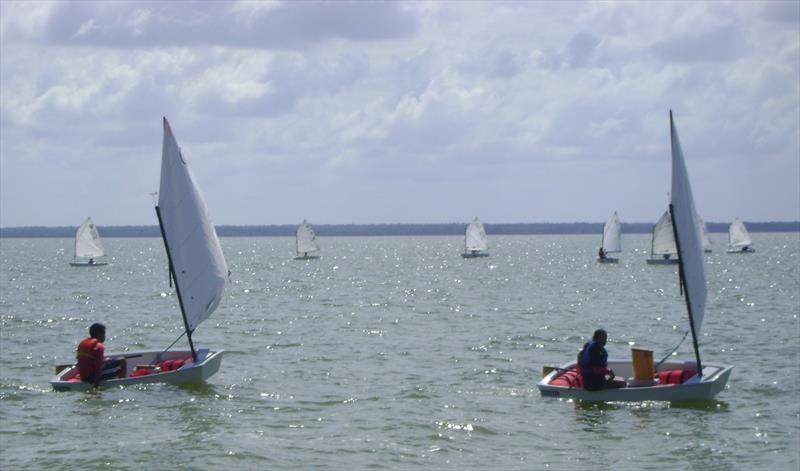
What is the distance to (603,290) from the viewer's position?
60.5 m

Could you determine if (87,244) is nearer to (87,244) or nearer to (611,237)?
(87,244)

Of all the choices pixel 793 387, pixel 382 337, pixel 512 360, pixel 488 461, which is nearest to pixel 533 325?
pixel 382 337

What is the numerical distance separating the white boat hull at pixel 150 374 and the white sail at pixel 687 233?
8.95 metres

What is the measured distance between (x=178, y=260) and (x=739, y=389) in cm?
1131

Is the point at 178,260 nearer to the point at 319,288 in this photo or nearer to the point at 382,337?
the point at 382,337

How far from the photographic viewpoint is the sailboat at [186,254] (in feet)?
77.4

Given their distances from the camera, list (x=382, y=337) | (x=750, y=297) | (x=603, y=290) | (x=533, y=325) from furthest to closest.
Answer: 1. (x=603, y=290)
2. (x=750, y=297)
3. (x=533, y=325)
4. (x=382, y=337)

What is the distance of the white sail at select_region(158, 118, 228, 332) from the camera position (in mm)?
23703

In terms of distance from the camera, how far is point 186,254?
24141 millimetres

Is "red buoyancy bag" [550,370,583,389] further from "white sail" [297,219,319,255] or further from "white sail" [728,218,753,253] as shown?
"white sail" [728,218,753,253]

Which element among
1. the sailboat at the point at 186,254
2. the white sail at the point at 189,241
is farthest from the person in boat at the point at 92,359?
the white sail at the point at 189,241

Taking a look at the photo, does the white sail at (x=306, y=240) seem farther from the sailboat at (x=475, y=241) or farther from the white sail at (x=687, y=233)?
the white sail at (x=687, y=233)

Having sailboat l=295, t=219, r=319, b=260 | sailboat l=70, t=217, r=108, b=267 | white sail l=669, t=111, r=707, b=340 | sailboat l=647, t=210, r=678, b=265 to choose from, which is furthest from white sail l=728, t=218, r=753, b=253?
white sail l=669, t=111, r=707, b=340

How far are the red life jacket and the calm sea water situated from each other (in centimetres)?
49
